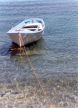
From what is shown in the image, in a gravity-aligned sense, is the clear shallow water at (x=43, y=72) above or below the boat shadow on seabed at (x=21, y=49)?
above

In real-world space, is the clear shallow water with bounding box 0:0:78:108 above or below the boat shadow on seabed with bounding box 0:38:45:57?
above

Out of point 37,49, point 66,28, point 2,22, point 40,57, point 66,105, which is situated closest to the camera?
point 66,105

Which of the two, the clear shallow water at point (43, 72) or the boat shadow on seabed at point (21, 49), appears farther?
the boat shadow on seabed at point (21, 49)

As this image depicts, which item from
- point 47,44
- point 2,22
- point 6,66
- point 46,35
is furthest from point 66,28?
point 6,66

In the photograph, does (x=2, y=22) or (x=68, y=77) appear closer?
(x=68, y=77)

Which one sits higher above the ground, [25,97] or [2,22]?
[25,97]

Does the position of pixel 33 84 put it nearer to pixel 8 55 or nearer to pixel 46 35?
pixel 8 55

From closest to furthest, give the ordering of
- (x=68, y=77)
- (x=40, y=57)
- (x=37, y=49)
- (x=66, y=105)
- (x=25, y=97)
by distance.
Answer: (x=66, y=105)
(x=25, y=97)
(x=68, y=77)
(x=40, y=57)
(x=37, y=49)

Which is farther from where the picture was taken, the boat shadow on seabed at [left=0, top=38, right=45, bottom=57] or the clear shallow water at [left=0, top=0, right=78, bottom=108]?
the boat shadow on seabed at [left=0, top=38, right=45, bottom=57]

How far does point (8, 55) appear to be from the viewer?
14188 millimetres

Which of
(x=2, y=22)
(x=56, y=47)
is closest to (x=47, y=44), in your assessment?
(x=56, y=47)

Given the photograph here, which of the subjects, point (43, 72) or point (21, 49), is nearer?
point (43, 72)

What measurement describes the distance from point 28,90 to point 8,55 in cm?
518

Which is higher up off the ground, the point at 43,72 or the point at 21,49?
the point at 43,72
